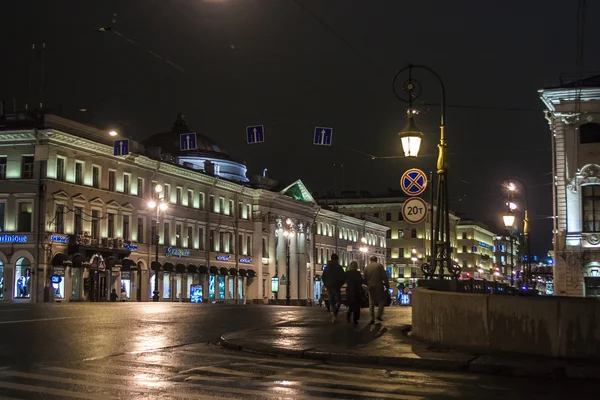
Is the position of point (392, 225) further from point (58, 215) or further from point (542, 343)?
point (542, 343)

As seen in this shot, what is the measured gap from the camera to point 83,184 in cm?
6244

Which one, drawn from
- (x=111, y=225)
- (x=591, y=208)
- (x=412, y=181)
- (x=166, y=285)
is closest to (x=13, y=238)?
(x=111, y=225)

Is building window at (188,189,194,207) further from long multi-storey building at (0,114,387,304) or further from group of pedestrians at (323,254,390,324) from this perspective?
group of pedestrians at (323,254,390,324)

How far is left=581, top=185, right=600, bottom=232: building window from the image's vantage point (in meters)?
47.8

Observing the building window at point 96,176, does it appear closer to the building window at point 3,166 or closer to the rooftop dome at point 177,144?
the building window at point 3,166

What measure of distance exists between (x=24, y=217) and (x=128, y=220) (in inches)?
427

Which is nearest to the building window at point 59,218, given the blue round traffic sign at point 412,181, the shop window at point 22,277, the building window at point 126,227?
the shop window at point 22,277

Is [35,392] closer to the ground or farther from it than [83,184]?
closer to the ground

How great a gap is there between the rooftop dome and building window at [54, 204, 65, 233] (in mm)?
32099

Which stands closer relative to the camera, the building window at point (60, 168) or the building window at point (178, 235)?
the building window at point (60, 168)

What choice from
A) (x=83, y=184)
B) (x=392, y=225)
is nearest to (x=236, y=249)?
(x=83, y=184)

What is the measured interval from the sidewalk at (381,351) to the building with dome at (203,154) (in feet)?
226

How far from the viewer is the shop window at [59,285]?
59184mm

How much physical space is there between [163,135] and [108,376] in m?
89.3
